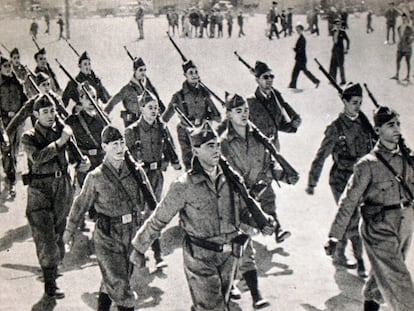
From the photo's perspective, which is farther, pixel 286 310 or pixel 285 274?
pixel 285 274

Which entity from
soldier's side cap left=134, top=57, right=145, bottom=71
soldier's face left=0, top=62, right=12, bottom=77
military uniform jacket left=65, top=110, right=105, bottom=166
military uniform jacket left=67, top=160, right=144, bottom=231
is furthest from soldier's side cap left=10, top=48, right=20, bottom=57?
military uniform jacket left=67, top=160, right=144, bottom=231

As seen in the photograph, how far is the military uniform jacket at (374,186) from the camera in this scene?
4.50 meters

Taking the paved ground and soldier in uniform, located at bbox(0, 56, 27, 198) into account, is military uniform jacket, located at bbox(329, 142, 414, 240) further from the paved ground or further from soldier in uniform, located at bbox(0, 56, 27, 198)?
soldier in uniform, located at bbox(0, 56, 27, 198)

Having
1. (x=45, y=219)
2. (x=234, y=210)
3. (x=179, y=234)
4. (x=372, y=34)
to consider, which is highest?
(x=372, y=34)

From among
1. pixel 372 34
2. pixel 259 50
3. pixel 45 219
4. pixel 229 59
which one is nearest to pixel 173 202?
pixel 45 219

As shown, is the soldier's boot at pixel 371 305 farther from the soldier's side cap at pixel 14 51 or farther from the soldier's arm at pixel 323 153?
the soldier's side cap at pixel 14 51

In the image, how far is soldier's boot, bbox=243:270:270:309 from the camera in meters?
5.11

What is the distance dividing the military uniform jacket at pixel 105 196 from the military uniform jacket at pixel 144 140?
4.89 ft

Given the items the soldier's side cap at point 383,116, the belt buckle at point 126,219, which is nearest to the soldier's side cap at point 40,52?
the belt buckle at point 126,219

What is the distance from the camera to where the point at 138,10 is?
22.8ft

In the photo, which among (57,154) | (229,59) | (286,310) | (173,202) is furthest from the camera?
(229,59)

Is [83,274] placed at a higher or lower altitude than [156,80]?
lower

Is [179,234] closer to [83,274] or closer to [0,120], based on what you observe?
[83,274]

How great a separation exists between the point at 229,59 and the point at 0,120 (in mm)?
3373
